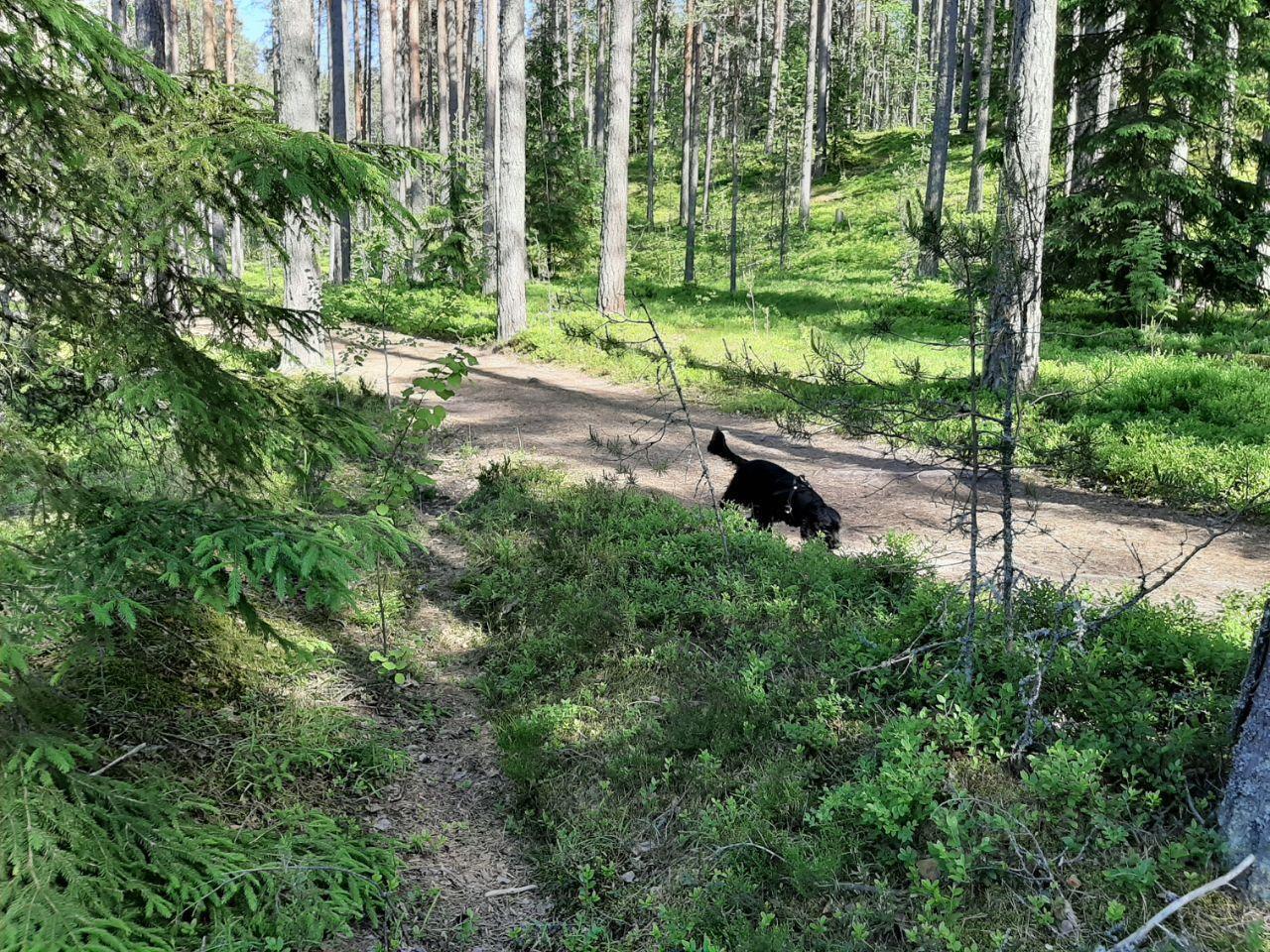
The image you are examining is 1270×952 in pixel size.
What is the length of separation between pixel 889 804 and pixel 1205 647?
177cm

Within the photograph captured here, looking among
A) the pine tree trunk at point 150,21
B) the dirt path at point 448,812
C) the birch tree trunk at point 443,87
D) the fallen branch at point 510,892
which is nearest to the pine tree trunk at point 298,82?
the pine tree trunk at point 150,21

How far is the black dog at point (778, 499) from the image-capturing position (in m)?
6.29

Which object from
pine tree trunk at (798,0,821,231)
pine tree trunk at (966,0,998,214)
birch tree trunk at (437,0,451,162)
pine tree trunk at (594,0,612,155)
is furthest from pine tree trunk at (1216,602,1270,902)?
pine tree trunk at (594,0,612,155)

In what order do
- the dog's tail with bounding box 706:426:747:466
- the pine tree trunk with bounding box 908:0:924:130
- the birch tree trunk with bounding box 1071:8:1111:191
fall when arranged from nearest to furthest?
the dog's tail with bounding box 706:426:747:466, the birch tree trunk with bounding box 1071:8:1111:191, the pine tree trunk with bounding box 908:0:924:130

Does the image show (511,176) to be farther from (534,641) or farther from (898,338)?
(534,641)

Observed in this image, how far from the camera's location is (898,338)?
562 cm

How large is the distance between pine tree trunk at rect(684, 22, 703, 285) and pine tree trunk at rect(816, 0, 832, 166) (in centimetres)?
503

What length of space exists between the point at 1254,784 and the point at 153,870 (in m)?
3.77

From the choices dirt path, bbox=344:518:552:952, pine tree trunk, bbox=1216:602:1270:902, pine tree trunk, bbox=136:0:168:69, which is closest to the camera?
pine tree trunk, bbox=1216:602:1270:902

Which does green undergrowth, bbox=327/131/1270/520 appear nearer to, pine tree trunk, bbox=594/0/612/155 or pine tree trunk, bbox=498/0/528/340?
pine tree trunk, bbox=498/0/528/340

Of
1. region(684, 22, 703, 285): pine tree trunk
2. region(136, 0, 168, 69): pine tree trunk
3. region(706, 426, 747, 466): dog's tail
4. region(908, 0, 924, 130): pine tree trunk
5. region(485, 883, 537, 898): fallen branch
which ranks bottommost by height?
region(485, 883, 537, 898): fallen branch

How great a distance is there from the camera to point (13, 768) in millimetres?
2576

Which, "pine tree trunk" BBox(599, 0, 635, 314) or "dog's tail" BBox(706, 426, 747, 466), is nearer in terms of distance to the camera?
"dog's tail" BBox(706, 426, 747, 466)

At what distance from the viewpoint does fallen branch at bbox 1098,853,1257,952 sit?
2.44 metres
